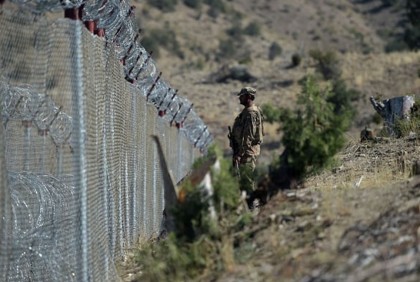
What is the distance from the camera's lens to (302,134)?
643 centimetres

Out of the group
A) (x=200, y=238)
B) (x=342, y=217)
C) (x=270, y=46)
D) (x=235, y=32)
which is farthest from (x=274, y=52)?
(x=200, y=238)

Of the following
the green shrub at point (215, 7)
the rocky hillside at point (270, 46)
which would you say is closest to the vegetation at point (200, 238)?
the rocky hillside at point (270, 46)

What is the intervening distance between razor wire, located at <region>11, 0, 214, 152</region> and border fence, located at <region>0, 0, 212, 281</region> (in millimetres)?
15

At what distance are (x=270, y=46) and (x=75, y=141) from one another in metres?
67.4

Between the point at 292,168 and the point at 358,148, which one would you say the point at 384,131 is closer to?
the point at 358,148

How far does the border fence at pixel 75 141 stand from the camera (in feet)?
22.3

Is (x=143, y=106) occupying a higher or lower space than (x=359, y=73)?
lower

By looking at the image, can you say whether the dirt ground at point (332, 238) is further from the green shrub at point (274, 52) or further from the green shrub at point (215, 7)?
the green shrub at point (215, 7)

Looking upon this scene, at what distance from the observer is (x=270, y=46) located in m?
73.3

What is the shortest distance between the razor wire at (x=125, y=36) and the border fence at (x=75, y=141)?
0.05 feet

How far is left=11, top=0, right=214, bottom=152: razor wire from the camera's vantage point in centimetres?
704

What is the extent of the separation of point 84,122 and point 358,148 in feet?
29.2

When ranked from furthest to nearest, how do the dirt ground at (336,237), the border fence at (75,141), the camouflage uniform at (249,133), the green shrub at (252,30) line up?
the green shrub at (252,30)
the camouflage uniform at (249,133)
the border fence at (75,141)
the dirt ground at (336,237)

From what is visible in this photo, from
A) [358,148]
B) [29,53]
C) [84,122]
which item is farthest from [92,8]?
[358,148]
